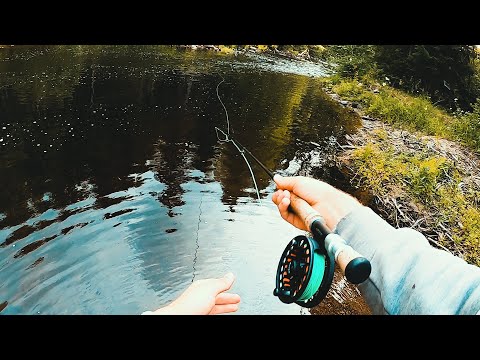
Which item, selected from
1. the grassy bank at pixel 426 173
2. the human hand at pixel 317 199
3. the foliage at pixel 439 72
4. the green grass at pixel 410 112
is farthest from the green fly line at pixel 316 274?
the foliage at pixel 439 72

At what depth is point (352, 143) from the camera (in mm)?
5480

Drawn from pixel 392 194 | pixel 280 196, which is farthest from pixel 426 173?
pixel 280 196

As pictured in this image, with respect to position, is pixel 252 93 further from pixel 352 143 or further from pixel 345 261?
pixel 345 261

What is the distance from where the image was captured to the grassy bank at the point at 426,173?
3.53 m

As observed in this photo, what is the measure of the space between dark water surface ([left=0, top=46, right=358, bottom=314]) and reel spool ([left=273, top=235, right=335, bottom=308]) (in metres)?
1.55

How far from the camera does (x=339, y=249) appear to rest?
873 mm

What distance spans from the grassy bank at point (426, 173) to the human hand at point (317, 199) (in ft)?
7.91

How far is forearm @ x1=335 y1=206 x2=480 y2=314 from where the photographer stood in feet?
2.28

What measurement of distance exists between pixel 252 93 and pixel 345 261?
751 centimetres

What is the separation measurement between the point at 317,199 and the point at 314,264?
31 centimetres

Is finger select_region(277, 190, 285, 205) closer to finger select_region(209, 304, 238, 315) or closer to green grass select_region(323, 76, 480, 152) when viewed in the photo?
finger select_region(209, 304, 238, 315)

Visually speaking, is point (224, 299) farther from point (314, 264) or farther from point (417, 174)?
point (417, 174)

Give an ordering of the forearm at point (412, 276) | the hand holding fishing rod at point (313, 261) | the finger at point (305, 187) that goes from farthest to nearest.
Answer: the finger at point (305, 187) < the hand holding fishing rod at point (313, 261) < the forearm at point (412, 276)

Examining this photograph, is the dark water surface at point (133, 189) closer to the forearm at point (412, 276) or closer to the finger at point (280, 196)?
the finger at point (280, 196)
